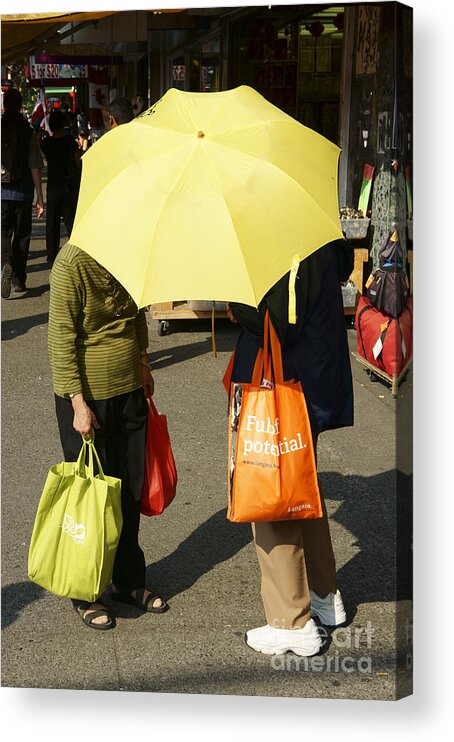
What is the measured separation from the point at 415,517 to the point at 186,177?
120 cm

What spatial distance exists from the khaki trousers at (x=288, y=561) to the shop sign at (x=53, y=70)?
163 centimetres

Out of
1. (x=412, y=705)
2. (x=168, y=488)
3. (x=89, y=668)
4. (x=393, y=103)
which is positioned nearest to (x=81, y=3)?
(x=393, y=103)

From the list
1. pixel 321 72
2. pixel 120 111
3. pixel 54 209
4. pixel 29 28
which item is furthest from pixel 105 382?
pixel 321 72

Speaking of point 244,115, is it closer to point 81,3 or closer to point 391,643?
point 81,3

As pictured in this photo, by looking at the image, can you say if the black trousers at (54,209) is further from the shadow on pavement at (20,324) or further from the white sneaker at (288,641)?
the white sneaker at (288,641)

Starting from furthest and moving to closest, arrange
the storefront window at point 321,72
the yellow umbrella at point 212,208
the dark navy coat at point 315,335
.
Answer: the storefront window at point 321,72 < the dark navy coat at point 315,335 < the yellow umbrella at point 212,208

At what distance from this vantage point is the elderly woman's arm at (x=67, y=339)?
3.39m

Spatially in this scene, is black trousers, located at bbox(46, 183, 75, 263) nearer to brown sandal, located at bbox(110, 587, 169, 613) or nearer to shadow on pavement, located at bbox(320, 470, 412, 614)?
brown sandal, located at bbox(110, 587, 169, 613)

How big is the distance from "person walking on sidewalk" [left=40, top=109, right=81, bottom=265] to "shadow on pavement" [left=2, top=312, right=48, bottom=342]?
0.26 m

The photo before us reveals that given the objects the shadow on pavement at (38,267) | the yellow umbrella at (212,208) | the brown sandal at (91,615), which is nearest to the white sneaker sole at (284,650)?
the brown sandal at (91,615)

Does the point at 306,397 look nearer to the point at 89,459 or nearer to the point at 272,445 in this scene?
the point at 272,445

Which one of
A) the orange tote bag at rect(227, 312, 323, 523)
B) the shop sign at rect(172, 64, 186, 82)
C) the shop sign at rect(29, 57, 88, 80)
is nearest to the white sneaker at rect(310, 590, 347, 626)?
the orange tote bag at rect(227, 312, 323, 523)

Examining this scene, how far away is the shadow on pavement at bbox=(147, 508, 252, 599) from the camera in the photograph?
13.0ft

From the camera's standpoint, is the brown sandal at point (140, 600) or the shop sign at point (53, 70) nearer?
the shop sign at point (53, 70)
